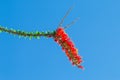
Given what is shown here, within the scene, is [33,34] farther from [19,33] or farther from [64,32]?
[64,32]

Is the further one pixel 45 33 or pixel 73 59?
pixel 45 33

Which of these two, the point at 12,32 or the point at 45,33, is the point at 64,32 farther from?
the point at 12,32

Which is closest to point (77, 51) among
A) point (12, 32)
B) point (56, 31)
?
point (56, 31)

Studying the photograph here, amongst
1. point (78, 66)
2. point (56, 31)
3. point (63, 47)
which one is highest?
point (56, 31)

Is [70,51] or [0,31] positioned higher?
[0,31]

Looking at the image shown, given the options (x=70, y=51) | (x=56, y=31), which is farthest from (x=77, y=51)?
(x=56, y=31)

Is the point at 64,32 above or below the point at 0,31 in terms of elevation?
below
